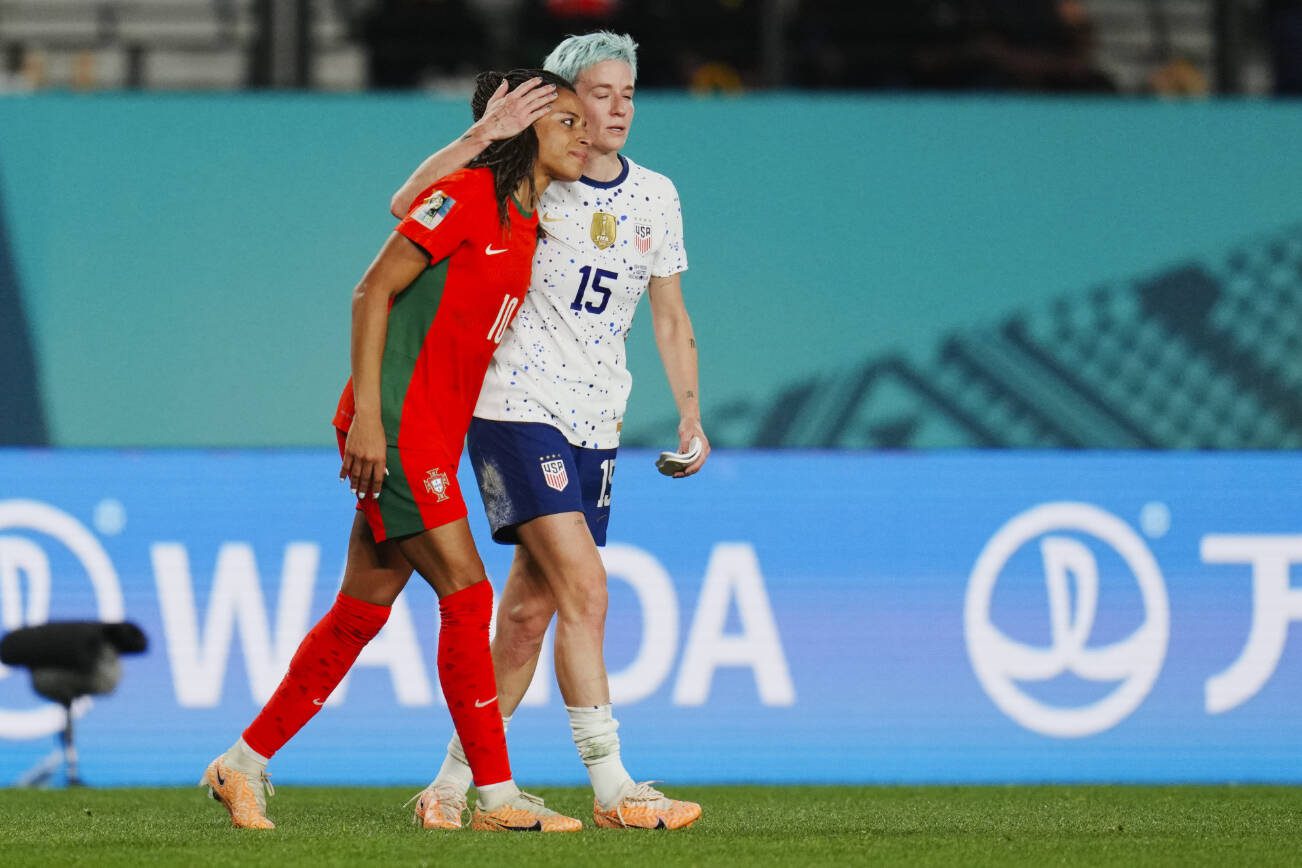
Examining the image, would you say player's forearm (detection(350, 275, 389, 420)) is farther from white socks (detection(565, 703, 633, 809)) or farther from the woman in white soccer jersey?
white socks (detection(565, 703, 633, 809))

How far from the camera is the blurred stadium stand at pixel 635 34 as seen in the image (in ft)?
30.3

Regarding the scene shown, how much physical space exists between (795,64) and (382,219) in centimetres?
247

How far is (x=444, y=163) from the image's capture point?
448 centimetres

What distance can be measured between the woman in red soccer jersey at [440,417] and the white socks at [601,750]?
0.42 ft

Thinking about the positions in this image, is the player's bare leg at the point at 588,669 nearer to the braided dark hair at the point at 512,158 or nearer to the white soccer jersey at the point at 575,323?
the white soccer jersey at the point at 575,323

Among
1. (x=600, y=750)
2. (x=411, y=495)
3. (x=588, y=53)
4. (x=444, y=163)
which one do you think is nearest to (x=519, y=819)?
(x=600, y=750)

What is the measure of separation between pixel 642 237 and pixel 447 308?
0.63 m

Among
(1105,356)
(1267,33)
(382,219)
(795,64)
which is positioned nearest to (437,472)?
(382,219)

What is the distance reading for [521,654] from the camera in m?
4.90

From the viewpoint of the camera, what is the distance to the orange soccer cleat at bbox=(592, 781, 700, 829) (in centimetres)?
451

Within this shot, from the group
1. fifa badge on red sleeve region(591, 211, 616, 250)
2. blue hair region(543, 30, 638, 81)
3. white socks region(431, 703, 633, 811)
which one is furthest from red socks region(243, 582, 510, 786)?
blue hair region(543, 30, 638, 81)

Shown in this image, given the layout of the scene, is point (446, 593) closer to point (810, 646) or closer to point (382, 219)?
point (810, 646)

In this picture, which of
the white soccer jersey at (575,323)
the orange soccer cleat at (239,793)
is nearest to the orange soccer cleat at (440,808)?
the orange soccer cleat at (239,793)

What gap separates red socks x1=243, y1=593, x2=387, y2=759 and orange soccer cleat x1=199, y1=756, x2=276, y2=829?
79 millimetres
